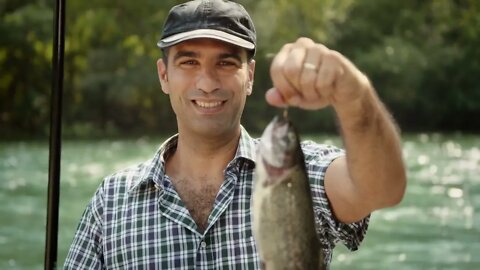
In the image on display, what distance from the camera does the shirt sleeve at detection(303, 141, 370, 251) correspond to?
2389mm

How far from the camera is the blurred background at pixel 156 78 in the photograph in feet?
57.9

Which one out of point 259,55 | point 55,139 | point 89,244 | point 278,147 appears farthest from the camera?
point 259,55

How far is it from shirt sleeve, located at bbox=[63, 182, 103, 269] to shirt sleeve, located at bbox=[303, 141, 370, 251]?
66 cm

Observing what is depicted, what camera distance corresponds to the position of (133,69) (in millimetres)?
19859

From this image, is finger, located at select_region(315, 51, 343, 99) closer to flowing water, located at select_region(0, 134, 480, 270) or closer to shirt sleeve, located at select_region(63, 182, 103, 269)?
shirt sleeve, located at select_region(63, 182, 103, 269)

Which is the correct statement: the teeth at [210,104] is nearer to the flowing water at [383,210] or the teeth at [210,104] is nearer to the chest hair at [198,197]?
the chest hair at [198,197]

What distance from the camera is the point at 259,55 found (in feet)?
58.5

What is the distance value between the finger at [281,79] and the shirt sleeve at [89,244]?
104 centimetres

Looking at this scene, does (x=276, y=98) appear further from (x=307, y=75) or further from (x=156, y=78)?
(x=156, y=78)

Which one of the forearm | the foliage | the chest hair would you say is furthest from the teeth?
the foliage

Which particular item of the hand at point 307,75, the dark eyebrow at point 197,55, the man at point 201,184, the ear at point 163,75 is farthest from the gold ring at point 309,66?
the ear at point 163,75

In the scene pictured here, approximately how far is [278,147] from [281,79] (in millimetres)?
143

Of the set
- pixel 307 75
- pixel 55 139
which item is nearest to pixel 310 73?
pixel 307 75

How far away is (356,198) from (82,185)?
48.0ft
